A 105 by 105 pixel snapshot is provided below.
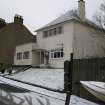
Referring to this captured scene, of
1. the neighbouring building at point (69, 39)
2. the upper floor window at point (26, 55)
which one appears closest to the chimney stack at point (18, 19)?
the upper floor window at point (26, 55)

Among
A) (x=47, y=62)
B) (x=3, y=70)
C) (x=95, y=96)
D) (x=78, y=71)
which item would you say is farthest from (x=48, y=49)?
(x=95, y=96)

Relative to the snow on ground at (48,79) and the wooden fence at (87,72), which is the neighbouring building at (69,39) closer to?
the snow on ground at (48,79)

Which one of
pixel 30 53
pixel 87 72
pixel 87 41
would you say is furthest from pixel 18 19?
pixel 87 72

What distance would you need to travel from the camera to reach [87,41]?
104 ft

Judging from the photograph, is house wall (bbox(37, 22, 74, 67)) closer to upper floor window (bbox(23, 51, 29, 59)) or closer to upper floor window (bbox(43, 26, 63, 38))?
upper floor window (bbox(43, 26, 63, 38))

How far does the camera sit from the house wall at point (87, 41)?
29750mm

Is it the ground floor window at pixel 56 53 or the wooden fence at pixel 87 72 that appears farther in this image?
the ground floor window at pixel 56 53

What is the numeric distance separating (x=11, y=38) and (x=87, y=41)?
16.6m

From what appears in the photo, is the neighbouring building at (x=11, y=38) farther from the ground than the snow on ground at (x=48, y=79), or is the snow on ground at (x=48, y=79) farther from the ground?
the neighbouring building at (x=11, y=38)

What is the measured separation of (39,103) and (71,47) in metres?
18.5

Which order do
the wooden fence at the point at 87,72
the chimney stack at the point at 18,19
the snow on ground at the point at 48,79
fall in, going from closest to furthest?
1. the wooden fence at the point at 87,72
2. the snow on ground at the point at 48,79
3. the chimney stack at the point at 18,19

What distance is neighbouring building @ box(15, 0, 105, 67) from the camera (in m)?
29.5

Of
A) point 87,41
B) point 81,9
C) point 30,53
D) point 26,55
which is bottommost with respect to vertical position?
point 26,55

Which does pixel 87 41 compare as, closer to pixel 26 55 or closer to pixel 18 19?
pixel 26 55
